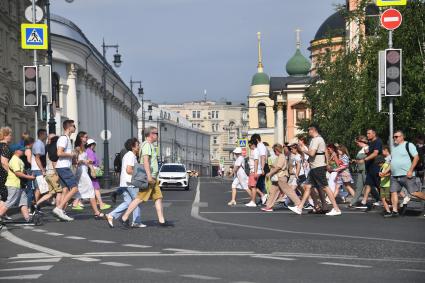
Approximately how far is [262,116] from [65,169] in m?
144

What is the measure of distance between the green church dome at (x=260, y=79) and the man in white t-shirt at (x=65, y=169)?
145489mm

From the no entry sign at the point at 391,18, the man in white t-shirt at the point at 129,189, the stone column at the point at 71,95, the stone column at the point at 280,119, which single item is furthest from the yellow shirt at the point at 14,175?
the stone column at the point at 280,119

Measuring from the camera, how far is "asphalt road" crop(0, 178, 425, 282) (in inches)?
388

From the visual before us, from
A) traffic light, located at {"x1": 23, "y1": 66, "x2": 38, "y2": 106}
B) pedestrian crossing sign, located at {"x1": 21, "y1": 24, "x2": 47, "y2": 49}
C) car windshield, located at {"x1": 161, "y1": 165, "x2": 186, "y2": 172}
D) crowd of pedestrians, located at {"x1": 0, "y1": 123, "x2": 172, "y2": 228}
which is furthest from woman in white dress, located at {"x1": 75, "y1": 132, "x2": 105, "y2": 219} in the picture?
car windshield, located at {"x1": 161, "y1": 165, "x2": 186, "y2": 172}

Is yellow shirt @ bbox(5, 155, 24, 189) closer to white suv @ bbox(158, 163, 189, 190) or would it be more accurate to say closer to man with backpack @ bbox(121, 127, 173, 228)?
man with backpack @ bbox(121, 127, 173, 228)

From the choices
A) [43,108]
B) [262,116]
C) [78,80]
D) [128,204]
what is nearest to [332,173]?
[43,108]

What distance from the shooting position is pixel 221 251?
1238cm

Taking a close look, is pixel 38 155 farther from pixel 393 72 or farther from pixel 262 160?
pixel 393 72

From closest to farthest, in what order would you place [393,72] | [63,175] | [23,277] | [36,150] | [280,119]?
1. [23,277]
2. [63,175]
3. [36,150]
4. [393,72]
5. [280,119]

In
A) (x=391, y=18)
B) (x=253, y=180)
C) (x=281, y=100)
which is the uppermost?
(x=281, y=100)

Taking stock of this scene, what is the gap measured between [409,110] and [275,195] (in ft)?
21.0

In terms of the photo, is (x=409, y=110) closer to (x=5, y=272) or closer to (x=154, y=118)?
(x=5, y=272)

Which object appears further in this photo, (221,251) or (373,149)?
(373,149)

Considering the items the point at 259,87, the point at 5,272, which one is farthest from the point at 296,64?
the point at 5,272
